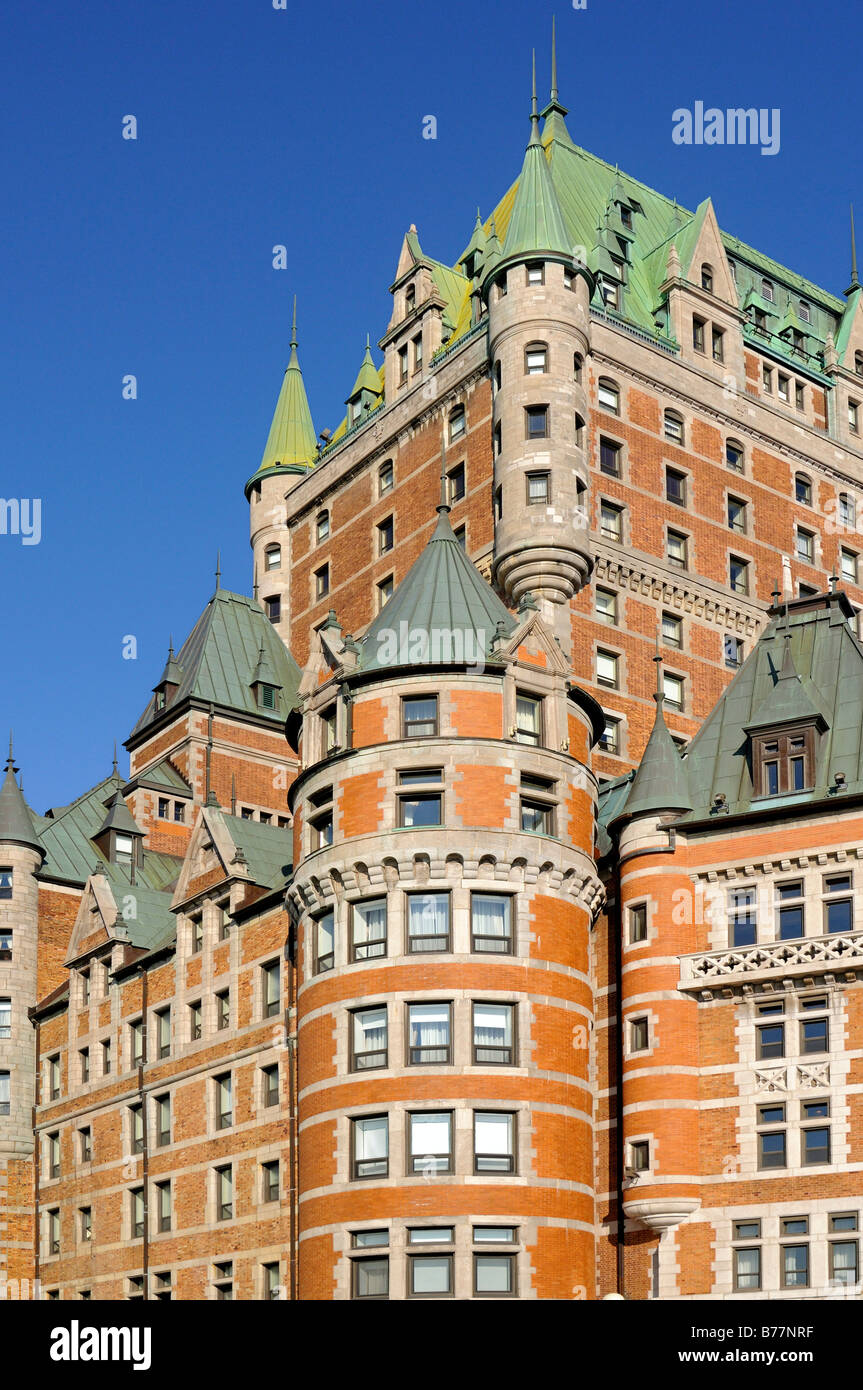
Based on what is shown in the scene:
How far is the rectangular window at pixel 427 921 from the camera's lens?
60.7 meters

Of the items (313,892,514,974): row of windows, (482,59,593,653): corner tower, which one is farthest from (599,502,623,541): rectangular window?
(313,892,514,974): row of windows

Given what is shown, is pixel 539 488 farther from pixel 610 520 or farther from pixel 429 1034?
pixel 429 1034

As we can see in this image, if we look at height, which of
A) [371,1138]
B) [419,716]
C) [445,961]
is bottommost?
[371,1138]

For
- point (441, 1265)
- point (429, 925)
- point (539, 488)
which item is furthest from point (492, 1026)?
point (539, 488)

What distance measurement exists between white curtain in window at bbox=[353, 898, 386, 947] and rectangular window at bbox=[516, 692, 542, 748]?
Answer: 254 inches

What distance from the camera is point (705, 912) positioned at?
61406 mm

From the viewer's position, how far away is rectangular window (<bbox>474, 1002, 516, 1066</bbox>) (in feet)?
196

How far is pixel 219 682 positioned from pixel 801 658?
123 feet

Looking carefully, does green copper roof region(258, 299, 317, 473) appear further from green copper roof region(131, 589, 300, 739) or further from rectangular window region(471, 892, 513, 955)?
rectangular window region(471, 892, 513, 955)

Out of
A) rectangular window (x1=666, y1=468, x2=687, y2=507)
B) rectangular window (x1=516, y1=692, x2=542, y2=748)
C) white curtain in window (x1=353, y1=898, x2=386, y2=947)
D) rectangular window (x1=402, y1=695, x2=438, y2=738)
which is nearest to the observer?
white curtain in window (x1=353, y1=898, x2=386, y2=947)

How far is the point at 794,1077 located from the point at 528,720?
1322 cm

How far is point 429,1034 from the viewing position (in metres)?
59.8

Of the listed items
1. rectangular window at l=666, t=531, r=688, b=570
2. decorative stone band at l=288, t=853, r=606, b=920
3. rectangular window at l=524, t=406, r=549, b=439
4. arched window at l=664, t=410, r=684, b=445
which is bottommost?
decorative stone band at l=288, t=853, r=606, b=920
